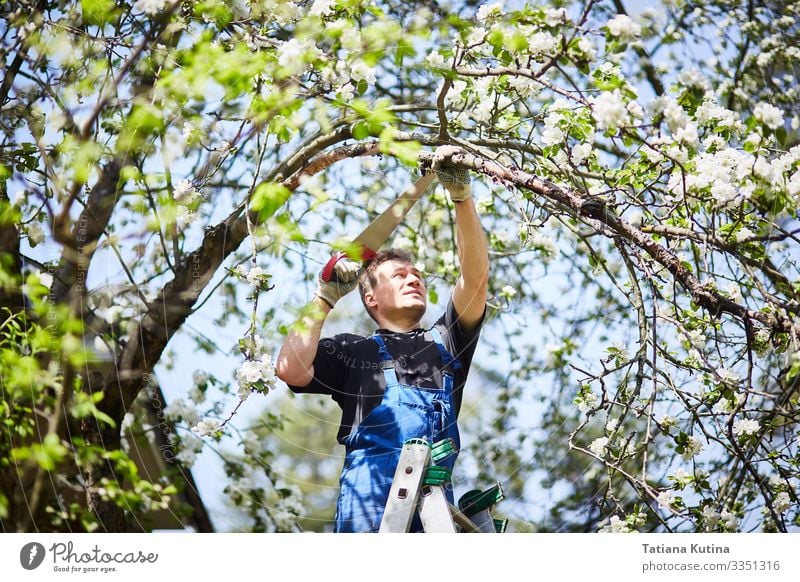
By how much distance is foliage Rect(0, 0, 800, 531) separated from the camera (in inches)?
45.9

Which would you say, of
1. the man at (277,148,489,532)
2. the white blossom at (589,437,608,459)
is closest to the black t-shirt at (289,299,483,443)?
the man at (277,148,489,532)

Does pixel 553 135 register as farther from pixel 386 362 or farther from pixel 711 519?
pixel 711 519

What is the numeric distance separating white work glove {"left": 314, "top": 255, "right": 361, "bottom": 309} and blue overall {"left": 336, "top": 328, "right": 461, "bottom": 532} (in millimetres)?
131

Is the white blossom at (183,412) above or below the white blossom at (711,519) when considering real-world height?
above

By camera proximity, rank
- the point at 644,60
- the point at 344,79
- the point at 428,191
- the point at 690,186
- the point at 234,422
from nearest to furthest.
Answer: the point at 690,186
the point at 344,79
the point at 234,422
the point at 644,60
the point at 428,191

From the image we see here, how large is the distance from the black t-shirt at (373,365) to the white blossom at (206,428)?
140mm

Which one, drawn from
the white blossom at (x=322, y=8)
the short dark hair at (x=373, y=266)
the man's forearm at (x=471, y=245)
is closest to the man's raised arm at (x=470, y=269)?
the man's forearm at (x=471, y=245)

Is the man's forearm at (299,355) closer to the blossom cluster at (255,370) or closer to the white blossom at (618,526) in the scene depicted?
the blossom cluster at (255,370)

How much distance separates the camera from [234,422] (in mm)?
1388

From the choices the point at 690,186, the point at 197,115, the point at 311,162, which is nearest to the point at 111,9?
the point at 197,115

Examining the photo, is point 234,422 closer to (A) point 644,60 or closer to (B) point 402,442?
(B) point 402,442

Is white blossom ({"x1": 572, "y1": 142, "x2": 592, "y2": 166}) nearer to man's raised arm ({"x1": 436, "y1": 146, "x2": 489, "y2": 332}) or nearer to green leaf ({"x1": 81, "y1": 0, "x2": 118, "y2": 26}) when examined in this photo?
man's raised arm ({"x1": 436, "y1": 146, "x2": 489, "y2": 332})

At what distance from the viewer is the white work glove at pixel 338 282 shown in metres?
1.28
